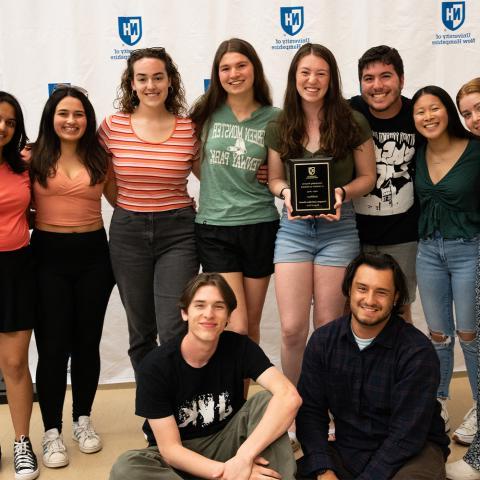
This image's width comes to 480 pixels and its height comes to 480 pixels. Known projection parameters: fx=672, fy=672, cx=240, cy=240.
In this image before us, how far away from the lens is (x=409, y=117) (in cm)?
287

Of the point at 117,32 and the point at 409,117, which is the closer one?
the point at 409,117

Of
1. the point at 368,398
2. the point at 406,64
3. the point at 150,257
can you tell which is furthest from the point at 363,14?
the point at 368,398

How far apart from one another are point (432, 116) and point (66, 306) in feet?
5.61

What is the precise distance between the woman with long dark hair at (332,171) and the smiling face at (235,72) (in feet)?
0.56

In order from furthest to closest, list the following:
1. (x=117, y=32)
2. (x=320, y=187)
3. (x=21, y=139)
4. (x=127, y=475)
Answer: (x=117, y=32), (x=21, y=139), (x=320, y=187), (x=127, y=475)

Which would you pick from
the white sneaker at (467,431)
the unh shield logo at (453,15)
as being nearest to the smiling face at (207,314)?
the white sneaker at (467,431)

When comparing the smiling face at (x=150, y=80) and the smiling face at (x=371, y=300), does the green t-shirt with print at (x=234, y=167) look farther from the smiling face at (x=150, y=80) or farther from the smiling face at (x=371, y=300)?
the smiling face at (x=371, y=300)

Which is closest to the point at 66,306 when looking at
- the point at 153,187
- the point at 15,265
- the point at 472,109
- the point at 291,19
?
the point at 15,265

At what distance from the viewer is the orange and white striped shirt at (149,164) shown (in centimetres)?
279

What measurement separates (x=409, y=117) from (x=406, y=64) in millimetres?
1107

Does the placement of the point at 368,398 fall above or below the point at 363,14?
below

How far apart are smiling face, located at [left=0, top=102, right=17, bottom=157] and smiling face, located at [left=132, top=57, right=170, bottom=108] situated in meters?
0.51

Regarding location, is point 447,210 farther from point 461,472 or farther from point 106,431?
point 106,431

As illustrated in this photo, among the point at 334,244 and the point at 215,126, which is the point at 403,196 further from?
the point at 215,126
